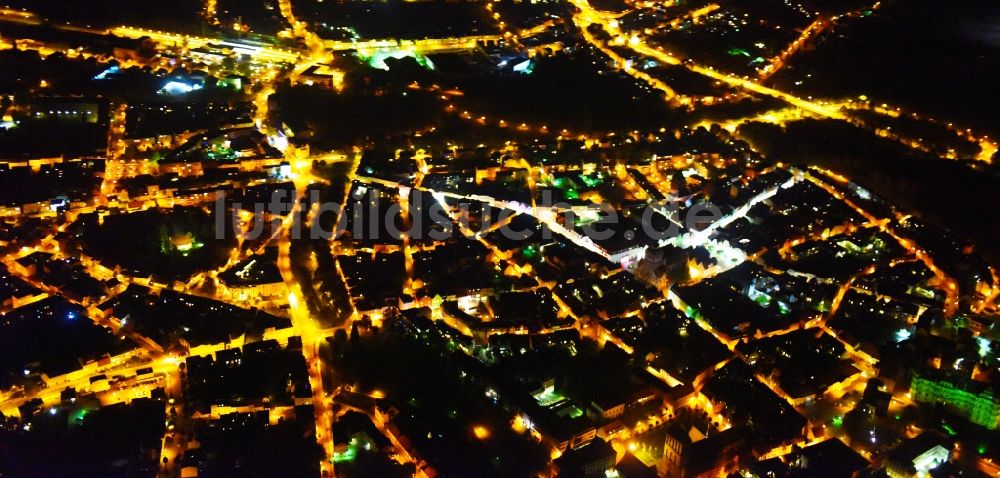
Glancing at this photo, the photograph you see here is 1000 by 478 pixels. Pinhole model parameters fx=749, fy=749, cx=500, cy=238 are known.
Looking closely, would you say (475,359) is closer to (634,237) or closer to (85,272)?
(634,237)

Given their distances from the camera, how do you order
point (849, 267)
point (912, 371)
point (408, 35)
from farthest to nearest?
point (408, 35), point (849, 267), point (912, 371)

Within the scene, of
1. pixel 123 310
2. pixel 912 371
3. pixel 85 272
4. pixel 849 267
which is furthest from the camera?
pixel 849 267

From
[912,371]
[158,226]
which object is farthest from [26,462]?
[912,371]

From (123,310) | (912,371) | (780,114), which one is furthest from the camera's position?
(780,114)

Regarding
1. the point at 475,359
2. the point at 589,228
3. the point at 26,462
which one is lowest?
the point at 26,462

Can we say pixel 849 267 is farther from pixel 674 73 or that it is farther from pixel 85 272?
pixel 85 272

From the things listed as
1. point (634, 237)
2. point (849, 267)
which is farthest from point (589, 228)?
point (849, 267)

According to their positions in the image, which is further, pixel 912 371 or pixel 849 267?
pixel 849 267

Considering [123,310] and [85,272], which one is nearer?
[123,310]

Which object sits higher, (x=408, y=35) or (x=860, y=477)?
→ (x=408, y=35)
